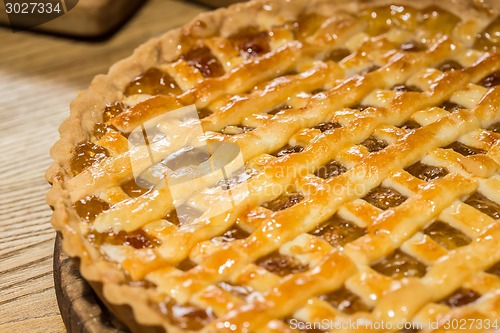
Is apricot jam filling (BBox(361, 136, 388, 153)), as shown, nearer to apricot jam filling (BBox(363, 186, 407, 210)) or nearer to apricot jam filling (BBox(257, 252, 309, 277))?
apricot jam filling (BBox(363, 186, 407, 210))

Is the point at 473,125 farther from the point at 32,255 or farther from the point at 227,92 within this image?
the point at 32,255

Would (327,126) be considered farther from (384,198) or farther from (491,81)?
(491,81)

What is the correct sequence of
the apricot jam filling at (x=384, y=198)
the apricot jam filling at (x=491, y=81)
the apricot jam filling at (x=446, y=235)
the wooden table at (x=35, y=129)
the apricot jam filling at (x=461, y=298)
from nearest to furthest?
the apricot jam filling at (x=461, y=298) < the apricot jam filling at (x=446, y=235) < the apricot jam filling at (x=384, y=198) < the wooden table at (x=35, y=129) < the apricot jam filling at (x=491, y=81)

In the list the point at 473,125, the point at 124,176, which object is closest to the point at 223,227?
the point at 124,176

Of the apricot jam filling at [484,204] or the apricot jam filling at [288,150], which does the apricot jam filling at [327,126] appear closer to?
the apricot jam filling at [288,150]

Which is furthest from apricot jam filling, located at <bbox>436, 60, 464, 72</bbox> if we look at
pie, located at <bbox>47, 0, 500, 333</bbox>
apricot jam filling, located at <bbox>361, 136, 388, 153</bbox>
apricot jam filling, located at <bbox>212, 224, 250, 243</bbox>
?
apricot jam filling, located at <bbox>212, 224, 250, 243</bbox>

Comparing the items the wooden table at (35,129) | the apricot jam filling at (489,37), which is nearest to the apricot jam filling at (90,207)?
the wooden table at (35,129)
